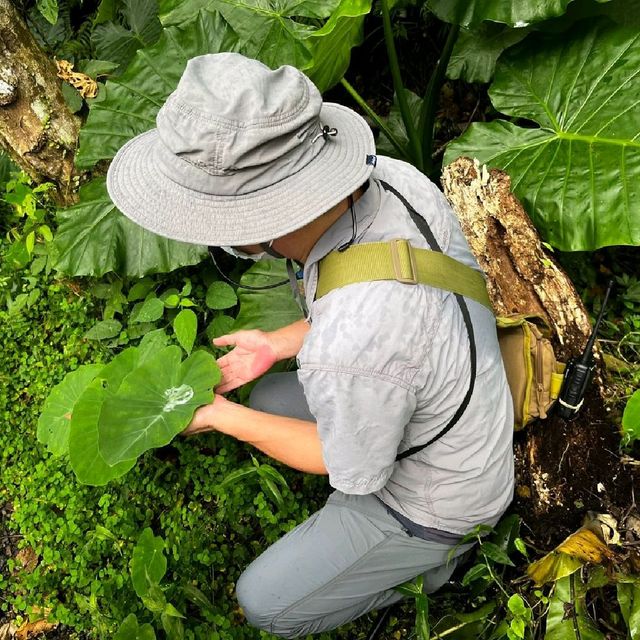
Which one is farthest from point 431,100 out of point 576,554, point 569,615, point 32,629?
point 32,629

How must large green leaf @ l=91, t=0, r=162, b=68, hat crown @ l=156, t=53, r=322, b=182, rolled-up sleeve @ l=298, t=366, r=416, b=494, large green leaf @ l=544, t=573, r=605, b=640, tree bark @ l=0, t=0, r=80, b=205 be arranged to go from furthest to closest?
large green leaf @ l=91, t=0, r=162, b=68 → tree bark @ l=0, t=0, r=80, b=205 → large green leaf @ l=544, t=573, r=605, b=640 → rolled-up sleeve @ l=298, t=366, r=416, b=494 → hat crown @ l=156, t=53, r=322, b=182

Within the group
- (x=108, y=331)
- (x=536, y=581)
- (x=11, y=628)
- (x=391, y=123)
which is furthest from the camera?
(x=391, y=123)

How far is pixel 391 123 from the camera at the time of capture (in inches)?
104

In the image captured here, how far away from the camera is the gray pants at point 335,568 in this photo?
4.75 feet

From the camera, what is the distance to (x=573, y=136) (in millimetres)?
1816

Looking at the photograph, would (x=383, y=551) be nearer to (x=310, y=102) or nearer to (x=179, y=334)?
(x=179, y=334)

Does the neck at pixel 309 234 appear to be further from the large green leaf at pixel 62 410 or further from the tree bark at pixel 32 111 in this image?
the tree bark at pixel 32 111

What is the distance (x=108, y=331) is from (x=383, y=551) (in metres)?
1.25

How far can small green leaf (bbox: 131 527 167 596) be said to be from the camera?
1.50 meters

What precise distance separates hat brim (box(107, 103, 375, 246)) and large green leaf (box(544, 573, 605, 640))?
1.10m

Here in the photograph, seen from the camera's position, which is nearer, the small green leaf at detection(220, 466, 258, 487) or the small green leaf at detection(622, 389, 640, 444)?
the small green leaf at detection(622, 389, 640, 444)

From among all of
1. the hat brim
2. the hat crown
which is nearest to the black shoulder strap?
the hat brim

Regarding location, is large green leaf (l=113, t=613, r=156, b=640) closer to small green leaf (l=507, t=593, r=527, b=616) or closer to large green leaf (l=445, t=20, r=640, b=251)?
small green leaf (l=507, t=593, r=527, b=616)

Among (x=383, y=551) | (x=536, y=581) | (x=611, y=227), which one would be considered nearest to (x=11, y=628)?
(x=383, y=551)
